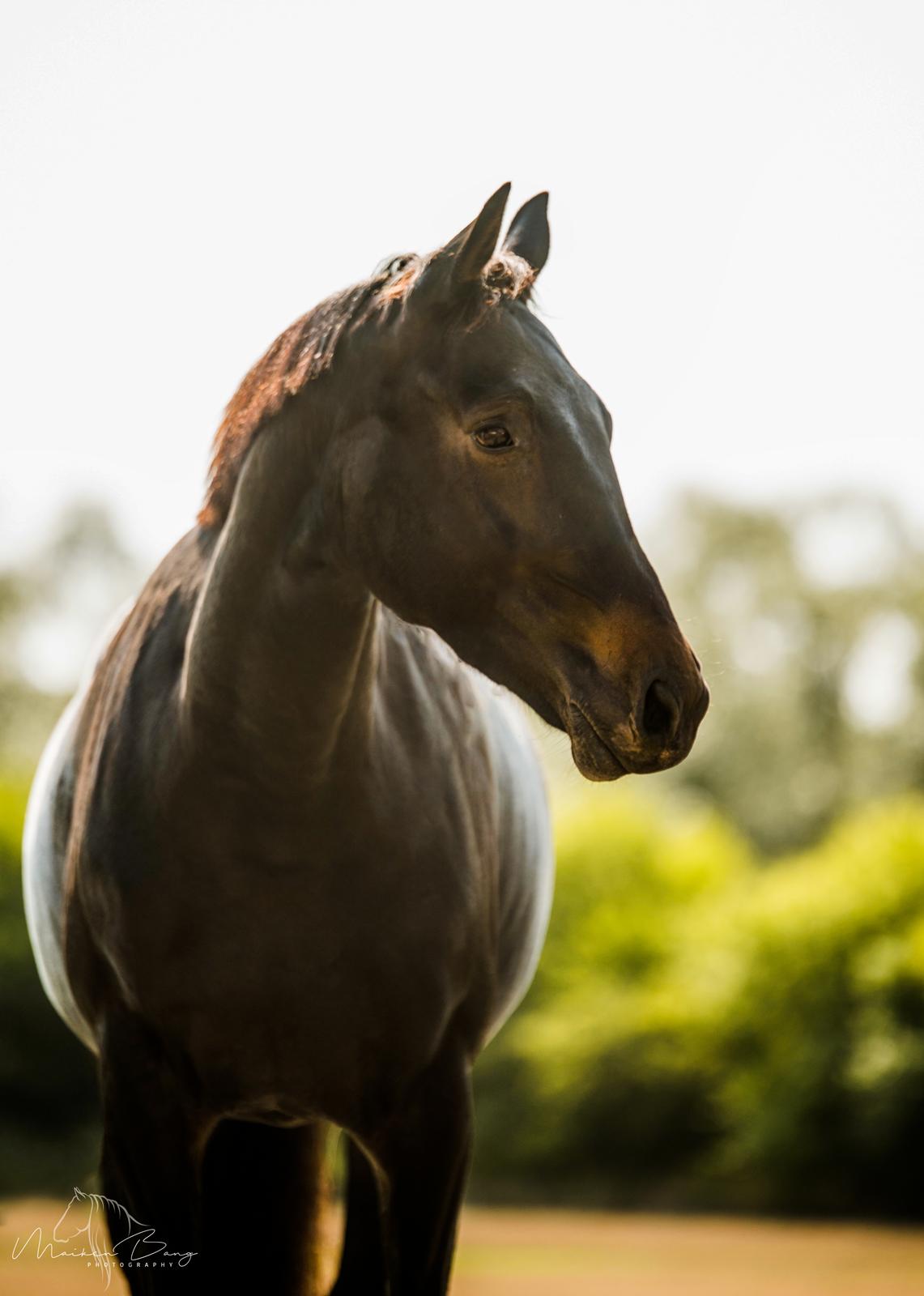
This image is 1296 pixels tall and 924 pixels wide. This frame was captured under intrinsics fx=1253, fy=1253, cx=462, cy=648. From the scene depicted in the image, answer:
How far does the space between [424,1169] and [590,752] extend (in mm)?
Answer: 904

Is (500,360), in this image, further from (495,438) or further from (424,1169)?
(424,1169)

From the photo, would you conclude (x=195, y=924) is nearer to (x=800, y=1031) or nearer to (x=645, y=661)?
(x=645, y=661)

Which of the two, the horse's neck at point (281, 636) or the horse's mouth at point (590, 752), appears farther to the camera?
the horse's neck at point (281, 636)

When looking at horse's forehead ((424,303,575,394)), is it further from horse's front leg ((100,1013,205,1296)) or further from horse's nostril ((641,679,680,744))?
horse's front leg ((100,1013,205,1296))

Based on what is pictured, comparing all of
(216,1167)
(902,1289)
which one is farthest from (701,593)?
(216,1167)

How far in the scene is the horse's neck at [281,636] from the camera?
2068 mm

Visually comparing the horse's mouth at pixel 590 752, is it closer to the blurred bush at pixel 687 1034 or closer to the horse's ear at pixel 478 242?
the horse's ear at pixel 478 242

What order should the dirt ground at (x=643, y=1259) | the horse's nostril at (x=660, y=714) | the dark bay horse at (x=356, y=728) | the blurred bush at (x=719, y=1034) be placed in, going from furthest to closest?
1. the blurred bush at (x=719, y=1034)
2. the dirt ground at (x=643, y=1259)
3. the dark bay horse at (x=356, y=728)
4. the horse's nostril at (x=660, y=714)

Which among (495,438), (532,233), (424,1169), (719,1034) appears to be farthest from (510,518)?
(719,1034)

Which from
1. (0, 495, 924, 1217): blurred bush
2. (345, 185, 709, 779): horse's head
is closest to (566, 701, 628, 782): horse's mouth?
(345, 185, 709, 779): horse's head

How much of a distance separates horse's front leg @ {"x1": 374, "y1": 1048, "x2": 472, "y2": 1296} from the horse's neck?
59cm

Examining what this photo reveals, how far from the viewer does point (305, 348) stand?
6.89 feet

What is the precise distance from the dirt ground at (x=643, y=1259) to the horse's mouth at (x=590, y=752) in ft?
19.0

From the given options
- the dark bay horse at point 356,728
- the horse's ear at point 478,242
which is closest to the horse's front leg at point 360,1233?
the dark bay horse at point 356,728
